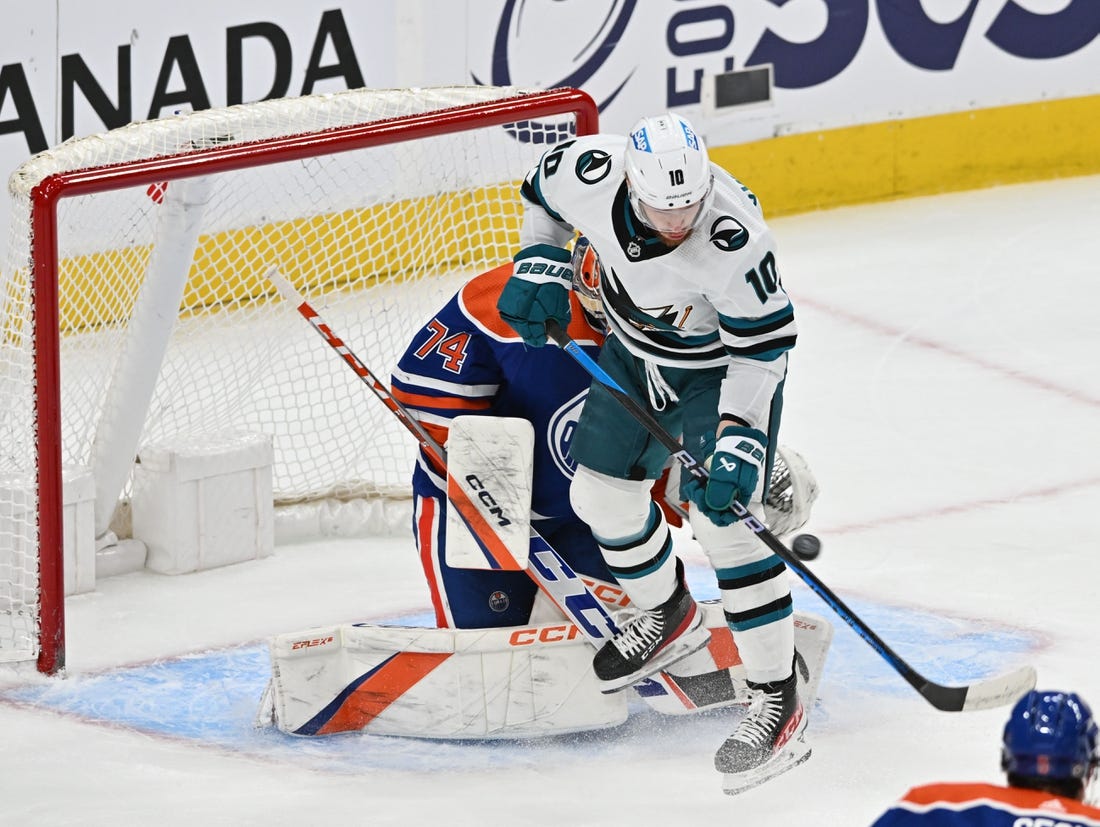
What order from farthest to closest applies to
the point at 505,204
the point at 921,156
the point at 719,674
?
1. the point at 921,156
2. the point at 505,204
3. the point at 719,674

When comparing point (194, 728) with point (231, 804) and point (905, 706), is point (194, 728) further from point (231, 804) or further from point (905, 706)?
point (905, 706)

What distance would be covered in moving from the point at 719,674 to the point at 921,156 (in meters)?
3.91

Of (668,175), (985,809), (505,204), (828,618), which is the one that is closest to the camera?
(985,809)

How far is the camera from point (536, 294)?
3.39 m

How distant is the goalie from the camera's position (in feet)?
11.5

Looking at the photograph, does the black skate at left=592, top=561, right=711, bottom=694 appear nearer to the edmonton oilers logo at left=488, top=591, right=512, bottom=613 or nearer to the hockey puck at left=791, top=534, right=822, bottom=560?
the edmonton oilers logo at left=488, top=591, right=512, bottom=613

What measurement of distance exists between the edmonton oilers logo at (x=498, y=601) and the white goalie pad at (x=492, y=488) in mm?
98

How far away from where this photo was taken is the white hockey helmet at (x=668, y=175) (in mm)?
3078

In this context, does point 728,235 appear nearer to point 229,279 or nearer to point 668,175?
point 668,175

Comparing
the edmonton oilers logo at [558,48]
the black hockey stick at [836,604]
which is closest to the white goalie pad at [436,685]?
the black hockey stick at [836,604]

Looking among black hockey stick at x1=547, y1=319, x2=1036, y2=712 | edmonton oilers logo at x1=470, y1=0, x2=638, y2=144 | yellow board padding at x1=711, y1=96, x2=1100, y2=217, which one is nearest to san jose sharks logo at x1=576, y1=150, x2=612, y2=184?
A: black hockey stick at x1=547, y1=319, x2=1036, y2=712

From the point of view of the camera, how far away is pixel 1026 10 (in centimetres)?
711

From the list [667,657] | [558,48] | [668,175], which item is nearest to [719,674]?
[667,657]

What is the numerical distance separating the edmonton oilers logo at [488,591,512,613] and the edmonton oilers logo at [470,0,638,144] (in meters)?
2.74
